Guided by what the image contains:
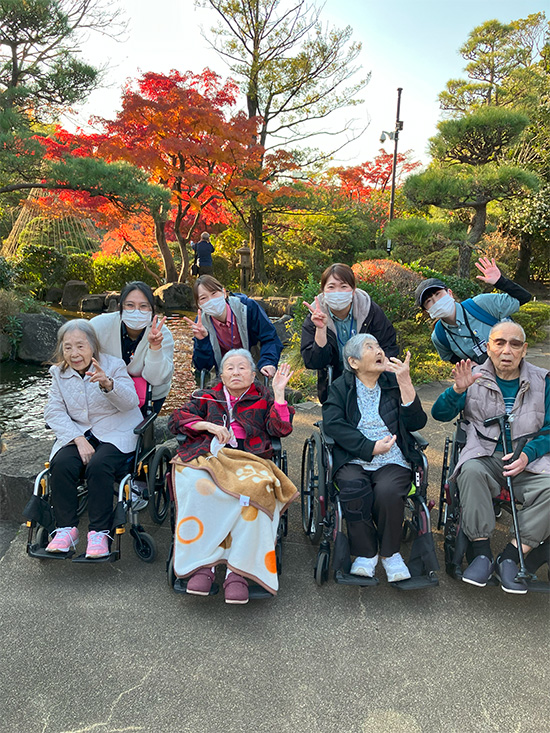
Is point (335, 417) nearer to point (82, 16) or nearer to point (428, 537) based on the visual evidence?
point (428, 537)

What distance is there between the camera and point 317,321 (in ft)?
8.90

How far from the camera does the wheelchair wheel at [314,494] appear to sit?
232 centimetres

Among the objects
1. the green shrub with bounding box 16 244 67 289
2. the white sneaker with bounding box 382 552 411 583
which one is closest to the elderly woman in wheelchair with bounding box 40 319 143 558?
the white sneaker with bounding box 382 552 411 583

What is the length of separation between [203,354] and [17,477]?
1189 mm

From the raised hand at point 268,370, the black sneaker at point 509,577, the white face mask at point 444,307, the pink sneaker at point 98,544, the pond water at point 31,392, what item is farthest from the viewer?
the pond water at point 31,392

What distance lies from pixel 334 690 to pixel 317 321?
1661 mm

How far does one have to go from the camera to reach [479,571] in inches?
82.7

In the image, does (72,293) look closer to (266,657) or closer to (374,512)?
(374,512)

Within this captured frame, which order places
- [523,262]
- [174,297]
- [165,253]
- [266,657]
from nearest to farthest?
[266,657]
[174,297]
[165,253]
[523,262]

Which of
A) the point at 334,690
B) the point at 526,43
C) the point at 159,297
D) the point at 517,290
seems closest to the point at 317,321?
the point at 517,290

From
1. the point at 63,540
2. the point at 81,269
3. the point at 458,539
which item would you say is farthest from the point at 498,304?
the point at 81,269

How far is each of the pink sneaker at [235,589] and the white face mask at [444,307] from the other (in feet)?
5.30

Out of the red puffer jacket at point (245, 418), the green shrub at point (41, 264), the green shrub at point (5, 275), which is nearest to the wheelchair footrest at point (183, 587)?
the red puffer jacket at point (245, 418)

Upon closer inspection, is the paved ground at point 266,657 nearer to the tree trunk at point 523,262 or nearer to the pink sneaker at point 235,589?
the pink sneaker at point 235,589
